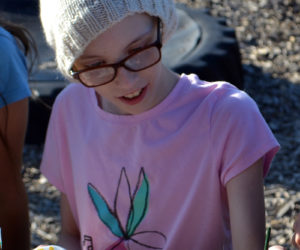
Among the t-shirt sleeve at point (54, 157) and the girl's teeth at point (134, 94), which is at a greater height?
the girl's teeth at point (134, 94)

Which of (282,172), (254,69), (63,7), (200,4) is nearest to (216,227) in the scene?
(63,7)

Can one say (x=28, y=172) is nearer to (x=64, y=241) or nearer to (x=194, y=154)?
(x=64, y=241)

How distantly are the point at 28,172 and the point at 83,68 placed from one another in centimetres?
179

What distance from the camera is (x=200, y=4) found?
4625mm

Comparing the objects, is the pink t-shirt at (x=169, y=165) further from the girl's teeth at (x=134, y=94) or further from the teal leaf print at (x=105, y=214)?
the girl's teeth at (x=134, y=94)

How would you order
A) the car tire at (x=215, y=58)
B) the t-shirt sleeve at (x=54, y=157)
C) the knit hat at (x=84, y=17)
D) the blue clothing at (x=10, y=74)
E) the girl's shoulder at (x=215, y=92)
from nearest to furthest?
1. the knit hat at (x=84, y=17)
2. the girl's shoulder at (x=215, y=92)
3. the t-shirt sleeve at (x=54, y=157)
4. the blue clothing at (x=10, y=74)
5. the car tire at (x=215, y=58)

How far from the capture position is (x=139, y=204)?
158 centimetres

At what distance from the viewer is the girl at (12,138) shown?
77.0 inches

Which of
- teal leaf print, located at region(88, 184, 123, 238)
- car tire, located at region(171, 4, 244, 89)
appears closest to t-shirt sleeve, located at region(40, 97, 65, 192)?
teal leaf print, located at region(88, 184, 123, 238)

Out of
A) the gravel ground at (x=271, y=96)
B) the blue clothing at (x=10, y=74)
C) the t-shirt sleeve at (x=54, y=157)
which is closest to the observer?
the t-shirt sleeve at (x=54, y=157)

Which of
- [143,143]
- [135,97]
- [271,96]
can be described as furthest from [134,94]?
[271,96]

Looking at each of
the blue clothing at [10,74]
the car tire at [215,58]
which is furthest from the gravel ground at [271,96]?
the blue clothing at [10,74]

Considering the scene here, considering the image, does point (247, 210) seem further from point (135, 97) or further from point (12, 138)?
point (12, 138)

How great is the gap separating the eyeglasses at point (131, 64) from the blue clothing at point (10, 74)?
565 millimetres
